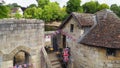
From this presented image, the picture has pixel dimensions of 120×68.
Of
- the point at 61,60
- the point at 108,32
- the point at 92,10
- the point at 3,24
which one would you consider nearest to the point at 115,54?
the point at 108,32

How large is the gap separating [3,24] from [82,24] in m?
7.11

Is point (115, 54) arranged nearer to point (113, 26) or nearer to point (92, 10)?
point (113, 26)

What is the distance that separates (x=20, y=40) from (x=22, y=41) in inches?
7.0

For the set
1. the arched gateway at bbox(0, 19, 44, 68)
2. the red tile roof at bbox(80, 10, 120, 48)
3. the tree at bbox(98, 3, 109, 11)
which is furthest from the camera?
the tree at bbox(98, 3, 109, 11)

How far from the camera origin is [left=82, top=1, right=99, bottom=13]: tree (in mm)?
37153

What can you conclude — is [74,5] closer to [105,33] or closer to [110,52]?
[105,33]

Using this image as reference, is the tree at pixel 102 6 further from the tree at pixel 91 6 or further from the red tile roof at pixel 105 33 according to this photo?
the red tile roof at pixel 105 33

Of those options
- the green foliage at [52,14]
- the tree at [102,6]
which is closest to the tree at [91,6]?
the tree at [102,6]

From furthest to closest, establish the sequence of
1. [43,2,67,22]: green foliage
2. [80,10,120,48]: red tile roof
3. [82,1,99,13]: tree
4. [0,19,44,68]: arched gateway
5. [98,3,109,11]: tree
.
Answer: [82,1,99,13]: tree → [98,3,109,11]: tree → [43,2,67,22]: green foliage → [80,10,120,48]: red tile roof → [0,19,44,68]: arched gateway

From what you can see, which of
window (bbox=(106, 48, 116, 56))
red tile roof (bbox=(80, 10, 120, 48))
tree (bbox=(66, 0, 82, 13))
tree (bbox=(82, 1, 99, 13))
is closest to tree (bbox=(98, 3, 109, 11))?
tree (bbox=(82, 1, 99, 13))

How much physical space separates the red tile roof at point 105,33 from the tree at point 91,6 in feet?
68.8

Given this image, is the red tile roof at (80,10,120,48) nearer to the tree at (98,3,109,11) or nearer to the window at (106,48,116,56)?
the window at (106,48,116,56)

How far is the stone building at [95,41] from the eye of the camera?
13.7 meters

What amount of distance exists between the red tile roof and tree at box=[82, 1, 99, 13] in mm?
20961
